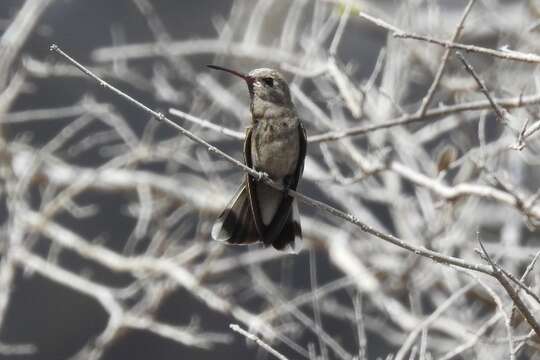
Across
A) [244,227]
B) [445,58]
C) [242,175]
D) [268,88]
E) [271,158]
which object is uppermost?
[445,58]

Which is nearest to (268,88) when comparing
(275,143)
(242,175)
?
(275,143)

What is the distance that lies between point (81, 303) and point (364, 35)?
3906mm

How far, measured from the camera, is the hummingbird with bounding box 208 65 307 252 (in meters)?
4.16

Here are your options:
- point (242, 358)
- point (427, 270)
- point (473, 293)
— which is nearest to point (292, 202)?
point (473, 293)

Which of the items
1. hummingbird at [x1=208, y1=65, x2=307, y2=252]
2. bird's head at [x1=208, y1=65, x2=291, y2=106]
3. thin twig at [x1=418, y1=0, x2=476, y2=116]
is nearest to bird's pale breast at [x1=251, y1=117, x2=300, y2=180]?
hummingbird at [x1=208, y1=65, x2=307, y2=252]

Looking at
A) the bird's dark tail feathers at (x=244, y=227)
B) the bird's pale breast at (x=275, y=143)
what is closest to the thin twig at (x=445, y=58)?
the bird's pale breast at (x=275, y=143)

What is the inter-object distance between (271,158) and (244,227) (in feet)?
1.19

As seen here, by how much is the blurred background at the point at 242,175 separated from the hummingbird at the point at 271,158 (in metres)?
0.16

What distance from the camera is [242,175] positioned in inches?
284

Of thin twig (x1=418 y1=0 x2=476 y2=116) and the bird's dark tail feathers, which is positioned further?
the bird's dark tail feathers

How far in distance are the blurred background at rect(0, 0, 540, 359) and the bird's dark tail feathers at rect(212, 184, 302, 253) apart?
17cm

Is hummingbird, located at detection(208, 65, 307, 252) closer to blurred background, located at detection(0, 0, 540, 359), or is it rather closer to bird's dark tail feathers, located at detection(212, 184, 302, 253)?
bird's dark tail feathers, located at detection(212, 184, 302, 253)

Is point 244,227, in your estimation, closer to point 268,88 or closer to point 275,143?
point 275,143

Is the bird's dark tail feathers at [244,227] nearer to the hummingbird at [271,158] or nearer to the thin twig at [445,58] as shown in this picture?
the hummingbird at [271,158]
